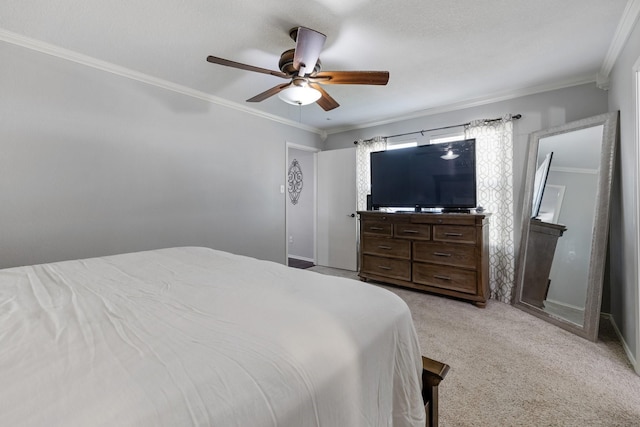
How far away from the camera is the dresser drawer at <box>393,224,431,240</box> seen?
3.30 meters

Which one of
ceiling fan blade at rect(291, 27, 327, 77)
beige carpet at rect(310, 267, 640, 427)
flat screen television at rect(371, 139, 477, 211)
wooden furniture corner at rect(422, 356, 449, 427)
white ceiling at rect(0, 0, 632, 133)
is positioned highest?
white ceiling at rect(0, 0, 632, 133)

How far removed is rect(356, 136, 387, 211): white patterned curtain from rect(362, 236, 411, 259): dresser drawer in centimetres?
77

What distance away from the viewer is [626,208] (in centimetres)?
218

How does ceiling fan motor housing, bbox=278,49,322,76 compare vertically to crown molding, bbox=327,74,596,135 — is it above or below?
below

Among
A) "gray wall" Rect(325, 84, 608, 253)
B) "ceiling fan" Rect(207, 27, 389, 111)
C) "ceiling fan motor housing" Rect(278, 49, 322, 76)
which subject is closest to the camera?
"ceiling fan" Rect(207, 27, 389, 111)

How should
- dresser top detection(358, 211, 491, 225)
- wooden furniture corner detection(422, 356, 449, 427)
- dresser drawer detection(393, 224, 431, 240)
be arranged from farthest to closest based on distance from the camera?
1. dresser drawer detection(393, 224, 431, 240)
2. dresser top detection(358, 211, 491, 225)
3. wooden furniture corner detection(422, 356, 449, 427)

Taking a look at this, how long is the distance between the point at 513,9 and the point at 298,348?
2.48 meters

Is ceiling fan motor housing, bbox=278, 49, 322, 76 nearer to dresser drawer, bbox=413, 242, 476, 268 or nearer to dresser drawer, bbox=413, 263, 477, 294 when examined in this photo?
dresser drawer, bbox=413, 242, 476, 268

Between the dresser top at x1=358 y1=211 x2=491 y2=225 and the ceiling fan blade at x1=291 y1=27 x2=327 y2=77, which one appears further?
the dresser top at x1=358 y1=211 x2=491 y2=225

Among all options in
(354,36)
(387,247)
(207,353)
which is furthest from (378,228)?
(207,353)

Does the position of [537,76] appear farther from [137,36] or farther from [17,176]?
[17,176]

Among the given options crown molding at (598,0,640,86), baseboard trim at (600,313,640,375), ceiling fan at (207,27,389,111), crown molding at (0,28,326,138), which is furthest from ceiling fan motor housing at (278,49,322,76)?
baseboard trim at (600,313,640,375)

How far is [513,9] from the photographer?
1.85m

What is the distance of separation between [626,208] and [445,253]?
1.49m
